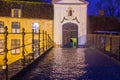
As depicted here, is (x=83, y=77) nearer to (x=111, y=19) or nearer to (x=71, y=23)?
(x=71, y=23)

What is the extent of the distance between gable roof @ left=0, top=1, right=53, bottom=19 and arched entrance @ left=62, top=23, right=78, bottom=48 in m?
2.63

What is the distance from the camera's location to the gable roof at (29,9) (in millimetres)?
43009

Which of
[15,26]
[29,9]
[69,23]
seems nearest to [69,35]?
[69,23]

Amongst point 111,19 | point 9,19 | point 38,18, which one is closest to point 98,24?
point 111,19

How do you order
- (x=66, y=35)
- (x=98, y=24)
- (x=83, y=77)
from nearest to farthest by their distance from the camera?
(x=83, y=77)
(x=66, y=35)
(x=98, y=24)

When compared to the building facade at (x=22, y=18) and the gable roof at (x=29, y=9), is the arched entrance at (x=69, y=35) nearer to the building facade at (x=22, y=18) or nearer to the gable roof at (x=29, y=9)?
the building facade at (x=22, y=18)

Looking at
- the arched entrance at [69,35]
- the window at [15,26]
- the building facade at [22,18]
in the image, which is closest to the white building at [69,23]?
the arched entrance at [69,35]

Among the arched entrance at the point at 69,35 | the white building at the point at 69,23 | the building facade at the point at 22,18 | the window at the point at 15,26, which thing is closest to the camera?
the arched entrance at the point at 69,35

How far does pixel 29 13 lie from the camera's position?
143ft

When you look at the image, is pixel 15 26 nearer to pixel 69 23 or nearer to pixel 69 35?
pixel 69 23

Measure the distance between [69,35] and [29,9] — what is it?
266 inches

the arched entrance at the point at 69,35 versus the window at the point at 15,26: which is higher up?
the window at the point at 15,26

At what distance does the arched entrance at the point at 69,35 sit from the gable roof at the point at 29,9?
263 cm

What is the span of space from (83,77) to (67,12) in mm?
34124
